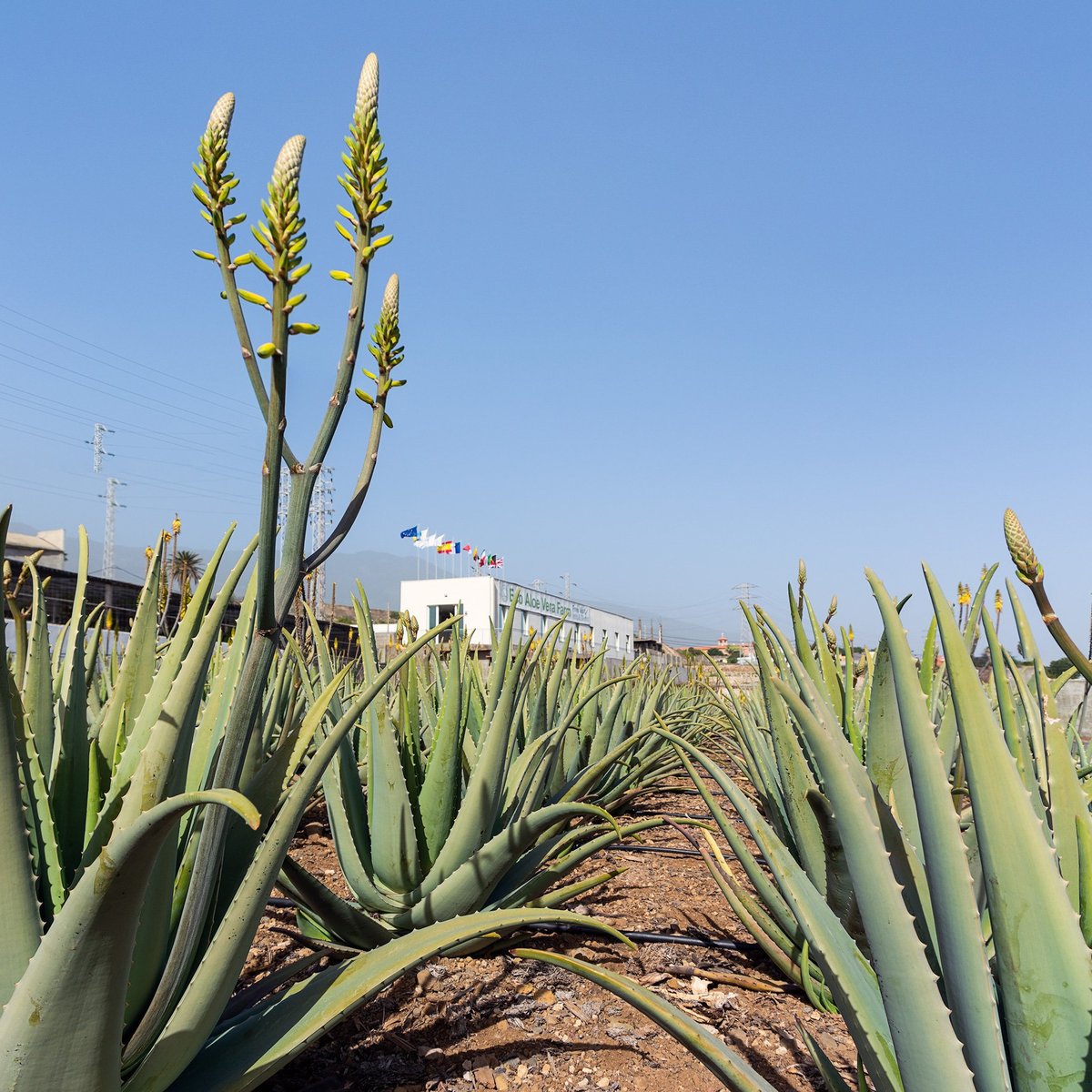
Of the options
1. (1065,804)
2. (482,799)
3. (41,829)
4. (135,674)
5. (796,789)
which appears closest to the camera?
(1065,804)

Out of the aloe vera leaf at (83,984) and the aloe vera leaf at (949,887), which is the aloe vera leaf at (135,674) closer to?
the aloe vera leaf at (83,984)

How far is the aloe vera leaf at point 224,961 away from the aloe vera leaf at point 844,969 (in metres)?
0.66

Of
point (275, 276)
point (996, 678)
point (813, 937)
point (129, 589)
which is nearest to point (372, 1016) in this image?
point (813, 937)

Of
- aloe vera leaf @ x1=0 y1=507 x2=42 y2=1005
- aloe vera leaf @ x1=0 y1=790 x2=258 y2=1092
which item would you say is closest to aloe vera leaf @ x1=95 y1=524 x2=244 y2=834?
aloe vera leaf @ x1=0 y1=507 x2=42 y2=1005

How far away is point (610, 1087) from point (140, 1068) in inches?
41.6

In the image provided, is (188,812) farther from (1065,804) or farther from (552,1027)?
(552,1027)

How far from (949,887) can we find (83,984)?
93cm

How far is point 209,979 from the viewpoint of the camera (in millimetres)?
1104

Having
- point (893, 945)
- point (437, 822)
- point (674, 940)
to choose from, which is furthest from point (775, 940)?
point (893, 945)

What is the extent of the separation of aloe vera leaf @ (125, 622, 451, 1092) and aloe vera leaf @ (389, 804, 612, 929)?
107 centimetres

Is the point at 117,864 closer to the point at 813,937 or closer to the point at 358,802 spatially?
the point at 813,937

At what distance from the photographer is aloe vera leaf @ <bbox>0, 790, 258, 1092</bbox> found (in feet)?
2.72

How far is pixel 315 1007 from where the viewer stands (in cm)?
120

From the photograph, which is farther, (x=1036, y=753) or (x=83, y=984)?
(x=1036, y=753)
